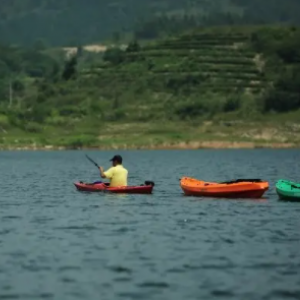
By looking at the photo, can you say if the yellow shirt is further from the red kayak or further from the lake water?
the lake water

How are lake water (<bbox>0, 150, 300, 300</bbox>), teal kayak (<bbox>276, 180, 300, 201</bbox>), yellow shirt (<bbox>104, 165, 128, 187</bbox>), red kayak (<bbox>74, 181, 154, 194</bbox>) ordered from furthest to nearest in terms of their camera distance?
red kayak (<bbox>74, 181, 154, 194</bbox>)
yellow shirt (<bbox>104, 165, 128, 187</bbox>)
teal kayak (<bbox>276, 180, 300, 201</bbox>)
lake water (<bbox>0, 150, 300, 300</bbox>)

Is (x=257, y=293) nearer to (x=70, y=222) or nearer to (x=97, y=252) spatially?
(x=97, y=252)

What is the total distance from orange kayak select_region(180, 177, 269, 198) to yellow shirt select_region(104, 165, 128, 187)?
442cm

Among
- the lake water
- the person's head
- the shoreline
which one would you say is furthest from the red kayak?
the shoreline

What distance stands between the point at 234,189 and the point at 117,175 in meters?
6.43

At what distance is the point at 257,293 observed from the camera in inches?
1229

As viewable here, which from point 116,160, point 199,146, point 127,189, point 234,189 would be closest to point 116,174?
point 127,189

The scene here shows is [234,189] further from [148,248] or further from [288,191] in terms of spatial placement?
[148,248]

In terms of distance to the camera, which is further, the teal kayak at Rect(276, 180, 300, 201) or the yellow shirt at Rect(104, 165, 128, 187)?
the yellow shirt at Rect(104, 165, 128, 187)

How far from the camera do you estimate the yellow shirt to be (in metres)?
59.8

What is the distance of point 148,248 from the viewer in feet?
130

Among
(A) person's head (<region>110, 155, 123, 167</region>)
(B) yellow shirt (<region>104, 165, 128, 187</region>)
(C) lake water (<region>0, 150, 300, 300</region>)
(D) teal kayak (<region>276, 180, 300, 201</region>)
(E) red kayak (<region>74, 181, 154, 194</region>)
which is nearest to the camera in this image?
(C) lake water (<region>0, 150, 300, 300</region>)

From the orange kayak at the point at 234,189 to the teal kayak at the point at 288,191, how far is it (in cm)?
86

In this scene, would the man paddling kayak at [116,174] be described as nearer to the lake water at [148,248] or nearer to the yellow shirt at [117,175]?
the yellow shirt at [117,175]
